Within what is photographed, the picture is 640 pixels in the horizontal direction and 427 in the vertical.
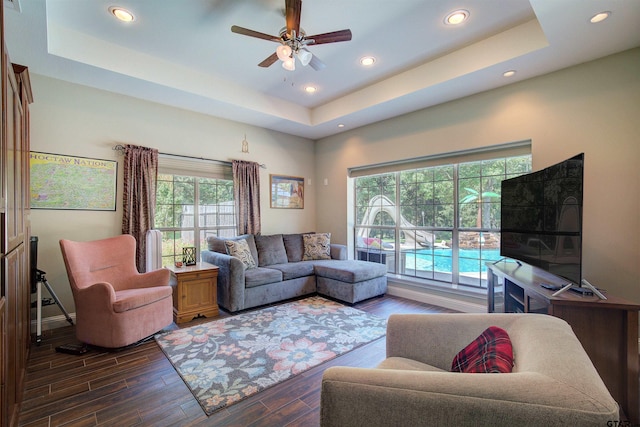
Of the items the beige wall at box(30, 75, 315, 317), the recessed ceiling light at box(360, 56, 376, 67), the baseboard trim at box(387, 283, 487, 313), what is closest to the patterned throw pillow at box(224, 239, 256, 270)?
the beige wall at box(30, 75, 315, 317)

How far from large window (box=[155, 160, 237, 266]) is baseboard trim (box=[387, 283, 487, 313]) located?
9.06ft

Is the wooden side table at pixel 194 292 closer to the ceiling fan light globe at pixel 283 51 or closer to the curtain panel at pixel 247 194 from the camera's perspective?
the curtain panel at pixel 247 194

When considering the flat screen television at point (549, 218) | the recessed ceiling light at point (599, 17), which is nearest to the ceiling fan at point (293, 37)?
the recessed ceiling light at point (599, 17)

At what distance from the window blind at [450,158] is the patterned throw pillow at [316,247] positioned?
1.26 metres

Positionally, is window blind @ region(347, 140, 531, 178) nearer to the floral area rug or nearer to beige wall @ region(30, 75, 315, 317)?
beige wall @ region(30, 75, 315, 317)

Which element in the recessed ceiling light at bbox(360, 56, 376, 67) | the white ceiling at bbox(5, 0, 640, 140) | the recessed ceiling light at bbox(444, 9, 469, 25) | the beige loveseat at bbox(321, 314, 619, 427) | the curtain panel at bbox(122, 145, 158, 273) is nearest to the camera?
the beige loveseat at bbox(321, 314, 619, 427)

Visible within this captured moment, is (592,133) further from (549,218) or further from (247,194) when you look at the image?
(247,194)

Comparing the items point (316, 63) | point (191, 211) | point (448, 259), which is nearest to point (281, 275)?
point (191, 211)

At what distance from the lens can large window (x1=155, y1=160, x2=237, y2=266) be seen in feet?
13.3

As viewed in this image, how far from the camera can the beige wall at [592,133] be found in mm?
2588

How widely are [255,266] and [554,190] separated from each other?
3523 mm

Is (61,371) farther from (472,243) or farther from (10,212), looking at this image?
(472,243)

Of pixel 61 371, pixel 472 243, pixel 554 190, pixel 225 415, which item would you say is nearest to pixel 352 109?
pixel 472 243

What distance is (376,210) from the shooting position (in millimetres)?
4891
